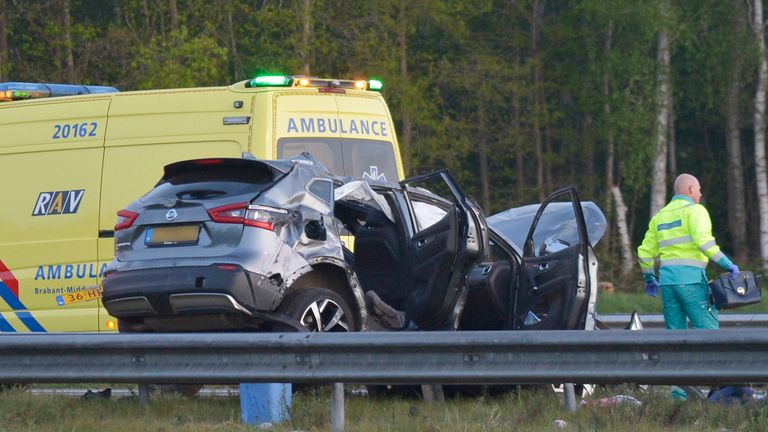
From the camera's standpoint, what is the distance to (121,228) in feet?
26.5

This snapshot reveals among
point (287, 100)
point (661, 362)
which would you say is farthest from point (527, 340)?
point (287, 100)

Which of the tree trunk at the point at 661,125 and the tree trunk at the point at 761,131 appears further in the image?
the tree trunk at the point at 661,125

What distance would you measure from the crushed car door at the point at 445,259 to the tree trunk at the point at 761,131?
19.4 meters

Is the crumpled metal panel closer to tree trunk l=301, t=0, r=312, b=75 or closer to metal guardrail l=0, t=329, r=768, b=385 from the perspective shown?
metal guardrail l=0, t=329, r=768, b=385

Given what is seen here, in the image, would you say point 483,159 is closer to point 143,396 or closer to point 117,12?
point 117,12

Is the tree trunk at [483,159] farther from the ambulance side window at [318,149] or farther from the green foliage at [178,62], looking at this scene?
the ambulance side window at [318,149]

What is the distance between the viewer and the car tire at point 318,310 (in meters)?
7.77

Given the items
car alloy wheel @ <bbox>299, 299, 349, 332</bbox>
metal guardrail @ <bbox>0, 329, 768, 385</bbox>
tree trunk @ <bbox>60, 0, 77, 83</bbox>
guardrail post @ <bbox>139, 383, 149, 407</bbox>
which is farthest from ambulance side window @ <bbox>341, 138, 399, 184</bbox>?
tree trunk @ <bbox>60, 0, 77, 83</bbox>

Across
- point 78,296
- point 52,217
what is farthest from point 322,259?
point 52,217

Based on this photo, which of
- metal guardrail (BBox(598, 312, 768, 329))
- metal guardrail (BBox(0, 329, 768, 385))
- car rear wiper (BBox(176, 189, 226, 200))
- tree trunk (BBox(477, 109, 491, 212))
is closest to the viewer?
metal guardrail (BBox(0, 329, 768, 385))

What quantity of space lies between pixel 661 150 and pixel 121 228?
2140cm

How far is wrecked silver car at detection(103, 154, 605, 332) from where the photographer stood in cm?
763

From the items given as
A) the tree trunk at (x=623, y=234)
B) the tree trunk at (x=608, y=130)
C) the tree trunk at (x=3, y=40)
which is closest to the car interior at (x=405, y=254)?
the tree trunk at (x=3, y=40)

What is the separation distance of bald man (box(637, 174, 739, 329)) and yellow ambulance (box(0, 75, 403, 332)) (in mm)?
2329
